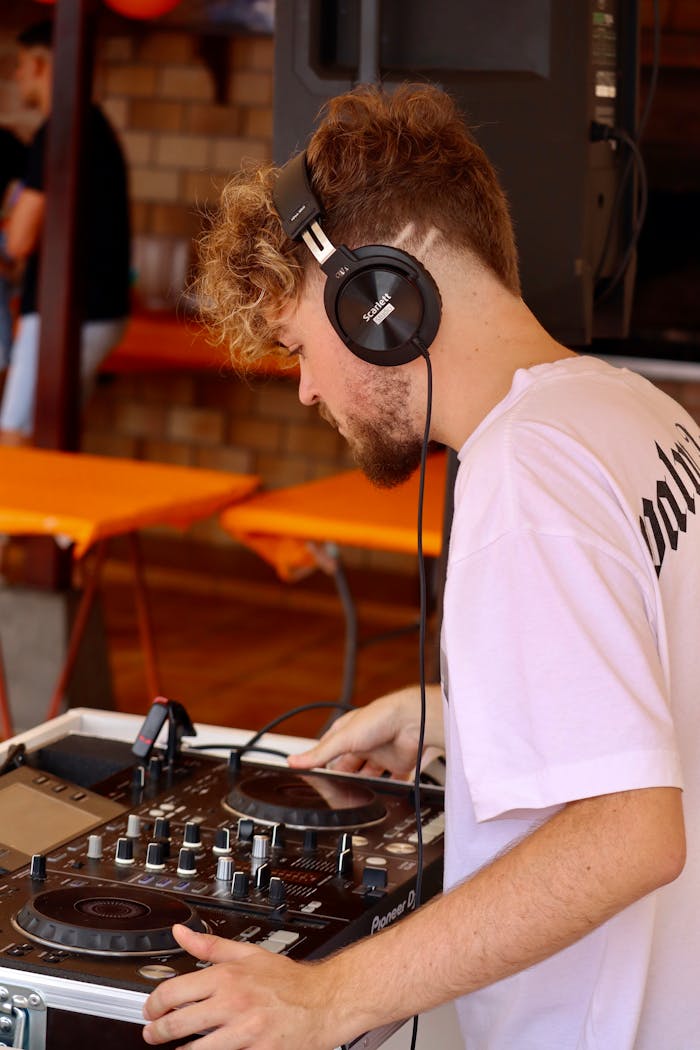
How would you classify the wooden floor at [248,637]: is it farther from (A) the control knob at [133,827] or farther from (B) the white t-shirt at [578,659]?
(B) the white t-shirt at [578,659]

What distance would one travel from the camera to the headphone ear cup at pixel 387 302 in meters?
1.21

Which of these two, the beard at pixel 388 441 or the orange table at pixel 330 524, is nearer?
the beard at pixel 388 441

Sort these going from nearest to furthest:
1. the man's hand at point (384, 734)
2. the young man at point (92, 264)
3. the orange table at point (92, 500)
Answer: the man's hand at point (384, 734) → the orange table at point (92, 500) → the young man at point (92, 264)

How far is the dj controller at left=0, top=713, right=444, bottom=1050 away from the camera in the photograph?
1.07 metres

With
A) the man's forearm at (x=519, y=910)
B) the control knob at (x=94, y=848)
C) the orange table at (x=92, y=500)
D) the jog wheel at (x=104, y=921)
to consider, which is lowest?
the orange table at (x=92, y=500)

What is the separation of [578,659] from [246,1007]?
0.32 m

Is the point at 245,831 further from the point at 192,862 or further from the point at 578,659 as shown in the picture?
the point at 578,659

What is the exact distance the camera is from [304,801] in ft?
4.77

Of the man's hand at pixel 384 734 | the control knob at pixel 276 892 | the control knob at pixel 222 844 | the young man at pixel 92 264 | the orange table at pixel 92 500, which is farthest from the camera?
the young man at pixel 92 264

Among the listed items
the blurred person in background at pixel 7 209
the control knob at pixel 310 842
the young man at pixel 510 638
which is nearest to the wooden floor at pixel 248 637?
the blurred person in background at pixel 7 209

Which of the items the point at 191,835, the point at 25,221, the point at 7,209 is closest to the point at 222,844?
the point at 191,835

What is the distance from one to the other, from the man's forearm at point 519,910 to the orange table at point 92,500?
6.60ft

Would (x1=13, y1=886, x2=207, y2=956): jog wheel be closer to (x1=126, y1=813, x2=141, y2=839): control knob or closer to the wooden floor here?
(x1=126, y1=813, x2=141, y2=839): control knob

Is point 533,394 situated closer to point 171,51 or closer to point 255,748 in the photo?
point 255,748
